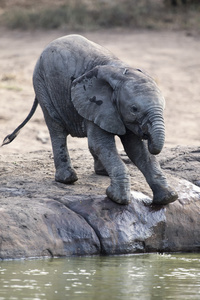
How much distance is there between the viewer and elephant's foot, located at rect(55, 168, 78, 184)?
24.6ft

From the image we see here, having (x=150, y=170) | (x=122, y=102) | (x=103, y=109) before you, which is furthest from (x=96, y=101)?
(x=150, y=170)

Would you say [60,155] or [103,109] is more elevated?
[103,109]

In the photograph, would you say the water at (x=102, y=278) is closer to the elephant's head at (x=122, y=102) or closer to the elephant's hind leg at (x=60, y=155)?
the elephant's head at (x=122, y=102)

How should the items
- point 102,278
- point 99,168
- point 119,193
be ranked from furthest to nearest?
point 99,168
point 119,193
point 102,278

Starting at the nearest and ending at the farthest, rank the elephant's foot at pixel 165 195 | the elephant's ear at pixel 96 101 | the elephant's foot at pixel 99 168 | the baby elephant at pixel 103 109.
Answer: the baby elephant at pixel 103 109 < the elephant's ear at pixel 96 101 < the elephant's foot at pixel 165 195 < the elephant's foot at pixel 99 168

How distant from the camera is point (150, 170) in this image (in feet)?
23.3

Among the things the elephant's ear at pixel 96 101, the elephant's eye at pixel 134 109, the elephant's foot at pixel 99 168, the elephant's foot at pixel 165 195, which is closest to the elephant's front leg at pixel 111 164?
the elephant's ear at pixel 96 101

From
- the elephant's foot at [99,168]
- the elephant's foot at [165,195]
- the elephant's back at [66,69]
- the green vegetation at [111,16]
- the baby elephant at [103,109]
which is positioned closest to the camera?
the baby elephant at [103,109]

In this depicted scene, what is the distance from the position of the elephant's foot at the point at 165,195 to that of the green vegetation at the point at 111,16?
9.40 meters

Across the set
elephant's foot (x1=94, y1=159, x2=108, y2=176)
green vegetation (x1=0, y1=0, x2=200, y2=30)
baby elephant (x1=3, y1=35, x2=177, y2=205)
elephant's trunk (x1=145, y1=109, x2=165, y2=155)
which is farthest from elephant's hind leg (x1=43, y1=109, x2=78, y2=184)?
green vegetation (x1=0, y1=0, x2=200, y2=30)

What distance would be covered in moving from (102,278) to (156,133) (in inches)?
47.7

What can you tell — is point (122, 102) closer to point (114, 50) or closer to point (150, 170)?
point (150, 170)

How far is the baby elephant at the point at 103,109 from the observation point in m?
6.71

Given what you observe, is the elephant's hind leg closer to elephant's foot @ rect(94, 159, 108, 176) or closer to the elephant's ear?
elephant's foot @ rect(94, 159, 108, 176)
